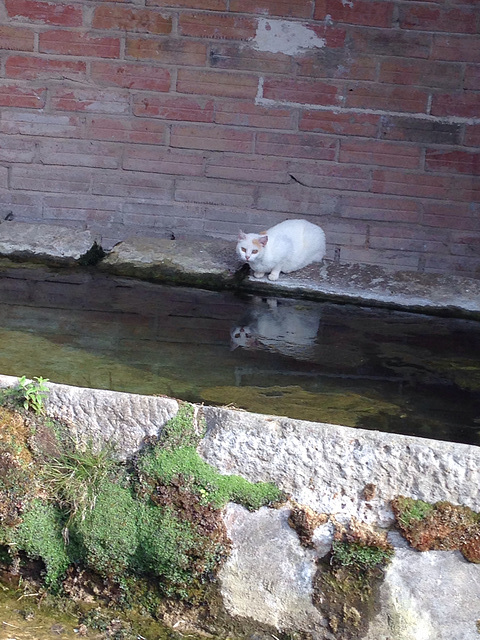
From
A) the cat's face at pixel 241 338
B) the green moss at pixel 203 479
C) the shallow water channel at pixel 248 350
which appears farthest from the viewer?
the cat's face at pixel 241 338

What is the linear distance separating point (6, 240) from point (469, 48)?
2.95m

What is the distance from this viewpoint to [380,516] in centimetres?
216

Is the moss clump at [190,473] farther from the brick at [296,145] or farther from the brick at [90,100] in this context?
the brick at [90,100]

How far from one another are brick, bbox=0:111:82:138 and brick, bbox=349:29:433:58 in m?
1.82

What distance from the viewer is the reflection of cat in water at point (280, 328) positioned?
3277mm

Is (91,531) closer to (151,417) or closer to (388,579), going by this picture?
(151,417)

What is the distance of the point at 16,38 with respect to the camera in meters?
4.93

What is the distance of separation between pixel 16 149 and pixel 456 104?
9.14 feet

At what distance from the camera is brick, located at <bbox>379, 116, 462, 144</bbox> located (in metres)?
4.93

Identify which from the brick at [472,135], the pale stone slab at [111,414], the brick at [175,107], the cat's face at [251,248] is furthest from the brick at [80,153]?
the pale stone slab at [111,414]

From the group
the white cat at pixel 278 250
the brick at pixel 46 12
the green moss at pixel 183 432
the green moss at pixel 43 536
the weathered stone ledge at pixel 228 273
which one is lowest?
the green moss at pixel 43 536

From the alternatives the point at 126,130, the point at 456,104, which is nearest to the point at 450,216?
the point at 456,104

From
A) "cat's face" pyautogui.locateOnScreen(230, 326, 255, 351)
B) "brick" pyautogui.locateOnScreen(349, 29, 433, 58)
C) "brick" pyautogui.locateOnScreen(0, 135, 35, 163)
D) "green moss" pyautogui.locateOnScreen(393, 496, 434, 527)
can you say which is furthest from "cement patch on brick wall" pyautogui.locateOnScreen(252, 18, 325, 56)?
"green moss" pyautogui.locateOnScreen(393, 496, 434, 527)

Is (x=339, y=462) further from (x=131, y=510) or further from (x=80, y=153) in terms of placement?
(x=80, y=153)
